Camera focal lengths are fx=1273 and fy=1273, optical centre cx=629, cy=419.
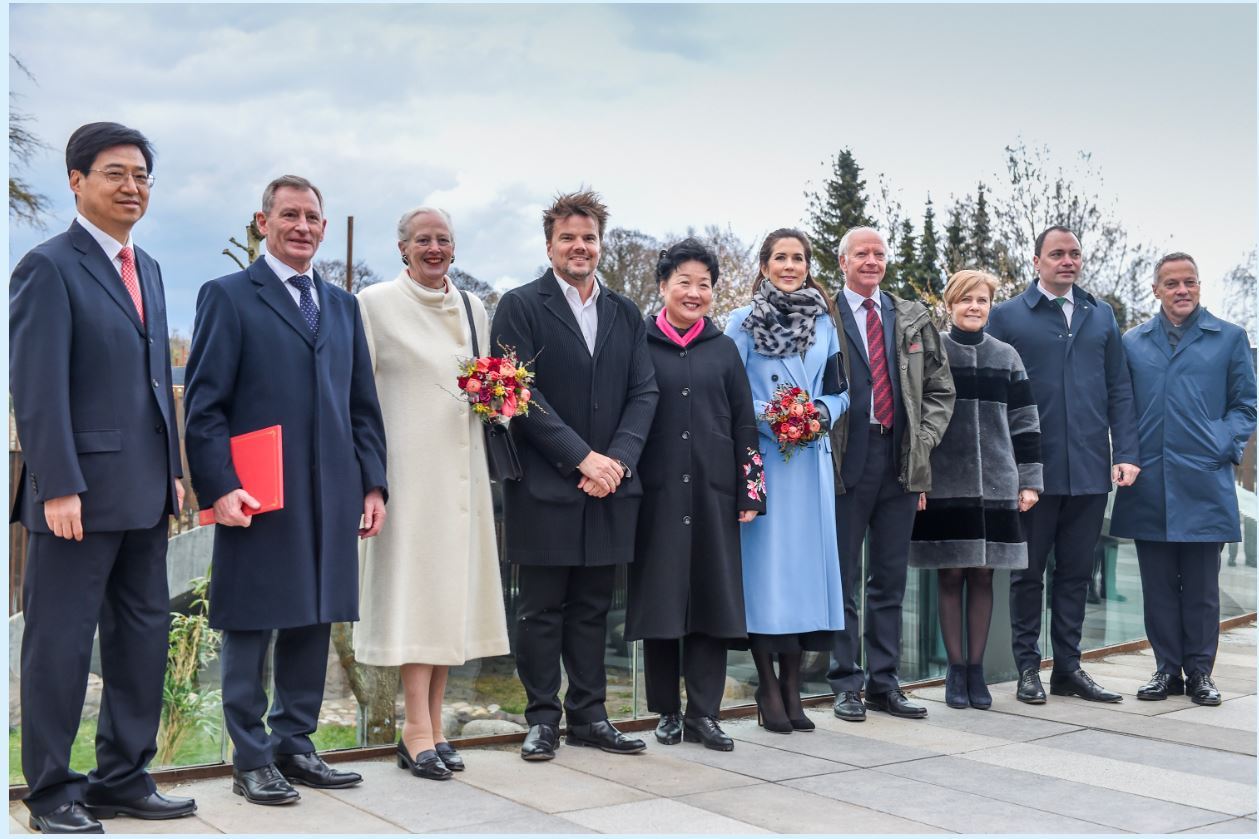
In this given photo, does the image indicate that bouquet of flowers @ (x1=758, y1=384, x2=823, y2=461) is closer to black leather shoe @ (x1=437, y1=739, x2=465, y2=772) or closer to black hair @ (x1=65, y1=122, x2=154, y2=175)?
black leather shoe @ (x1=437, y1=739, x2=465, y2=772)

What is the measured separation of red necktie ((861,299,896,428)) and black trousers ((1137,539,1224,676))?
1635mm

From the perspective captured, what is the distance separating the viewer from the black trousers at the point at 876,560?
5301 mm

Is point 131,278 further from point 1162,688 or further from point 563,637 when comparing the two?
point 1162,688

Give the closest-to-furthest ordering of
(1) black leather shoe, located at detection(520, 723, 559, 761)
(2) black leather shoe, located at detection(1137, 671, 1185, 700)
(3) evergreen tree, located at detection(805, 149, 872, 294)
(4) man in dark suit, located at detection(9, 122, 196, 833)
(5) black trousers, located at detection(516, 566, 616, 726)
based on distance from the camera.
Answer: (4) man in dark suit, located at detection(9, 122, 196, 833)
(1) black leather shoe, located at detection(520, 723, 559, 761)
(5) black trousers, located at detection(516, 566, 616, 726)
(2) black leather shoe, located at detection(1137, 671, 1185, 700)
(3) evergreen tree, located at detection(805, 149, 872, 294)

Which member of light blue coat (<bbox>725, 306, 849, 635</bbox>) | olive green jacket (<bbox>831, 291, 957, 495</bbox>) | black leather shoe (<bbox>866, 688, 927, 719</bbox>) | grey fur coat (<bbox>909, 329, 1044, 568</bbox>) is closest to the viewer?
light blue coat (<bbox>725, 306, 849, 635</bbox>)

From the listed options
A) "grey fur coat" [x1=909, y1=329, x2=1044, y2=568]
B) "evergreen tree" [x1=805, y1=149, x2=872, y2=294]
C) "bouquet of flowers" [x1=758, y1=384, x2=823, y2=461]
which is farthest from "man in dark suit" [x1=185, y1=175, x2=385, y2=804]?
"evergreen tree" [x1=805, y1=149, x2=872, y2=294]

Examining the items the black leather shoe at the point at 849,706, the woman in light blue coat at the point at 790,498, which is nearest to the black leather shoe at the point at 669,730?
the woman in light blue coat at the point at 790,498

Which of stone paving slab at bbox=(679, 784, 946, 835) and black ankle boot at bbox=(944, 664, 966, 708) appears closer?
stone paving slab at bbox=(679, 784, 946, 835)

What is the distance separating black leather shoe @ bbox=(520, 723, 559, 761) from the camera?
444 cm

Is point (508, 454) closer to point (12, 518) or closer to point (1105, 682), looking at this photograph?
point (12, 518)

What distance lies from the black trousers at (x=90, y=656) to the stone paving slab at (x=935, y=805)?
2.04 metres

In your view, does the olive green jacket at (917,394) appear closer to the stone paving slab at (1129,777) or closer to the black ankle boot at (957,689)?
the black ankle boot at (957,689)

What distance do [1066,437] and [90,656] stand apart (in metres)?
4.16

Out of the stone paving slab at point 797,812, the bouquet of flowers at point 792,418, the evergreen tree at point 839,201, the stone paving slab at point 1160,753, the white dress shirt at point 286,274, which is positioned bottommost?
the stone paving slab at point 1160,753
